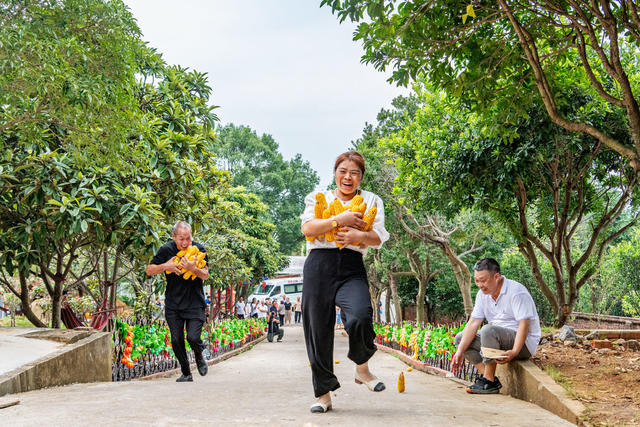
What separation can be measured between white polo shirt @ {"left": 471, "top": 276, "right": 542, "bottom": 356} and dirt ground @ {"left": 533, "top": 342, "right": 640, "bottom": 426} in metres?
0.33

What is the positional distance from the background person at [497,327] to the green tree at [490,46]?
6.26 ft

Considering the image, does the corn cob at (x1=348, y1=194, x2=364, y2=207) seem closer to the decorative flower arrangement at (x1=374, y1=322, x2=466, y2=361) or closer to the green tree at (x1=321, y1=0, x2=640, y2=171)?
the green tree at (x1=321, y1=0, x2=640, y2=171)

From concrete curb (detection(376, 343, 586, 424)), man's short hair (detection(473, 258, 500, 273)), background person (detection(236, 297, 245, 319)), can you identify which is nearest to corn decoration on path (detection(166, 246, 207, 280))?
man's short hair (detection(473, 258, 500, 273))

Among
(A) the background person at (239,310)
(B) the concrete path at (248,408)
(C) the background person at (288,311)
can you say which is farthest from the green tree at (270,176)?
(B) the concrete path at (248,408)

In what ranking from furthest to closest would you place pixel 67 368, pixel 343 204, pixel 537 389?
pixel 67 368 < pixel 537 389 < pixel 343 204

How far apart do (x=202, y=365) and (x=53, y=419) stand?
A: 3.65 metres

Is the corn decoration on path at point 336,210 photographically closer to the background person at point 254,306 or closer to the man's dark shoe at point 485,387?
the man's dark shoe at point 485,387

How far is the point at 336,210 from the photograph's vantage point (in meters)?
4.06

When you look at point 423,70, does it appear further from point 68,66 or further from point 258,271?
point 258,271

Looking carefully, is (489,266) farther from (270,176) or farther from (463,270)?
(270,176)

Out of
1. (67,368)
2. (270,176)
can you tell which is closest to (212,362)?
(67,368)

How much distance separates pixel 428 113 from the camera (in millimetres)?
14445

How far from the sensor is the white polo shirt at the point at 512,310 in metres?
5.21

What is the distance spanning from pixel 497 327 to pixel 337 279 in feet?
6.79
